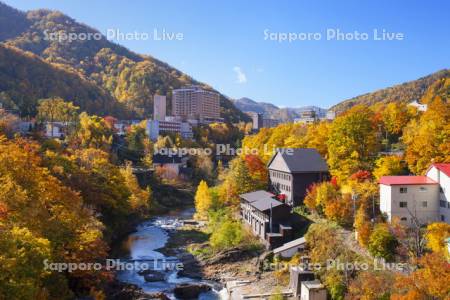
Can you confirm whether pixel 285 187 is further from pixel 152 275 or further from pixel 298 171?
pixel 152 275

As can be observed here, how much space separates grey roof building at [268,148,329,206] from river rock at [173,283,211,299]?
556 inches

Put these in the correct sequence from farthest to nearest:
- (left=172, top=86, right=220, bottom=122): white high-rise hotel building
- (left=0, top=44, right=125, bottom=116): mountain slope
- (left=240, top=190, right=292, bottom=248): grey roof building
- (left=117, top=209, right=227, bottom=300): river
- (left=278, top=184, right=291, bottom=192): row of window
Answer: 1. (left=172, top=86, right=220, bottom=122): white high-rise hotel building
2. (left=0, top=44, right=125, bottom=116): mountain slope
3. (left=278, top=184, right=291, bottom=192): row of window
4. (left=240, top=190, right=292, bottom=248): grey roof building
5. (left=117, top=209, right=227, bottom=300): river

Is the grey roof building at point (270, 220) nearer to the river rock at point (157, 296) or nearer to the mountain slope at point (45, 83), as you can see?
the river rock at point (157, 296)

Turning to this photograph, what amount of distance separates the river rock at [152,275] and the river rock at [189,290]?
9.19 ft

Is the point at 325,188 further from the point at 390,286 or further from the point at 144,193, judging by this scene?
the point at 144,193

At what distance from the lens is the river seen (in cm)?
2969

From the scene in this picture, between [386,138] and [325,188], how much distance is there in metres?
16.9

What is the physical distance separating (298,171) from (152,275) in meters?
16.3

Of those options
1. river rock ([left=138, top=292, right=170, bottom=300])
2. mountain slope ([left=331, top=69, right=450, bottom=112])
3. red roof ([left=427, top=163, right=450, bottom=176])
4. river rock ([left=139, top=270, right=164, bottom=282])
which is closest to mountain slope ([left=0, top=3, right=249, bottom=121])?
mountain slope ([left=331, top=69, right=450, bottom=112])

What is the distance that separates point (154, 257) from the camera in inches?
1473

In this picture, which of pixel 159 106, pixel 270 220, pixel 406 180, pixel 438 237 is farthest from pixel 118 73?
pixel 438 237

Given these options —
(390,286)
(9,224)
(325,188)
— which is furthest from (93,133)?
(390,286)

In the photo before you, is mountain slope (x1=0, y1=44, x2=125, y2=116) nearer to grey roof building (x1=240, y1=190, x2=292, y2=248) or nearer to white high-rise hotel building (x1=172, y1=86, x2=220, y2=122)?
white high-rise hotel building (x1=172, y1=86, x2=220, y2=122)

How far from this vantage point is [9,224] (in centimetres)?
1948
